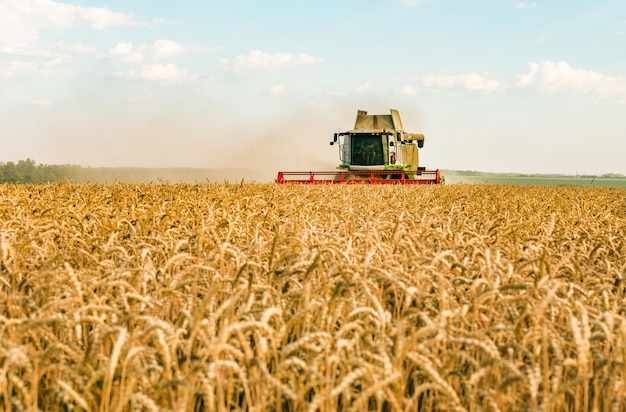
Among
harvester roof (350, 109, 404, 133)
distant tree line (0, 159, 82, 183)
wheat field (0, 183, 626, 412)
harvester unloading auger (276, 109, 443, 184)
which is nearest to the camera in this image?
wheat field (0, 183, 626, 412)

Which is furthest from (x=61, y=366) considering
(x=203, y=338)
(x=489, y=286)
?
(x=489, y=286)

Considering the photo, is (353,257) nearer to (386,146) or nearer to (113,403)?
(113,403)

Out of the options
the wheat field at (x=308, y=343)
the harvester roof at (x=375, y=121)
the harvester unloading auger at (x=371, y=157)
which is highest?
the harvester roof at (x=375, y=121)

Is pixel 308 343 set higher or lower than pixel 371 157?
lower

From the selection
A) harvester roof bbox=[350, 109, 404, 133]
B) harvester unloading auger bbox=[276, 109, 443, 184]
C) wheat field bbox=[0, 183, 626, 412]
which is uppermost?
harvester roof bbox=[350, 109, 404, 133]

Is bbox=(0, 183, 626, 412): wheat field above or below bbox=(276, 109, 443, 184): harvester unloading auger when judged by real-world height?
below

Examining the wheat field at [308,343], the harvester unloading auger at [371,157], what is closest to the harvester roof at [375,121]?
the harvester unloading auger at [371,157]

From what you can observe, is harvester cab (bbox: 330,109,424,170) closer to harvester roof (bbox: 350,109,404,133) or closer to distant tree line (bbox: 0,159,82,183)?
harvester roof (bbox: 350,109,404,133)

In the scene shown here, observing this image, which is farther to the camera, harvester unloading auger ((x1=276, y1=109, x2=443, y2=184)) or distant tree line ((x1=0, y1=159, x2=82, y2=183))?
distant tree line ((x1=0, y1=159, x2=82, y2=183))

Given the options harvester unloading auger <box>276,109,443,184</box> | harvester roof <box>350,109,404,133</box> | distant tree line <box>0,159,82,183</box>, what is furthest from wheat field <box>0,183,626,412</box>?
distant tree line <box>0,159,82,183</box>

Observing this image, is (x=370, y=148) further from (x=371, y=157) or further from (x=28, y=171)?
(x=28, y=171)

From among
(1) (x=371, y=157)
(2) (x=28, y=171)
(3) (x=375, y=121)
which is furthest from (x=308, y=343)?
(2) (x=28, y=171)

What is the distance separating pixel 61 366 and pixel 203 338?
50 cm

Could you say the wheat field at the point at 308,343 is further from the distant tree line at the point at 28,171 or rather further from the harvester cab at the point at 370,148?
the distant tree line at the point at 28,171
